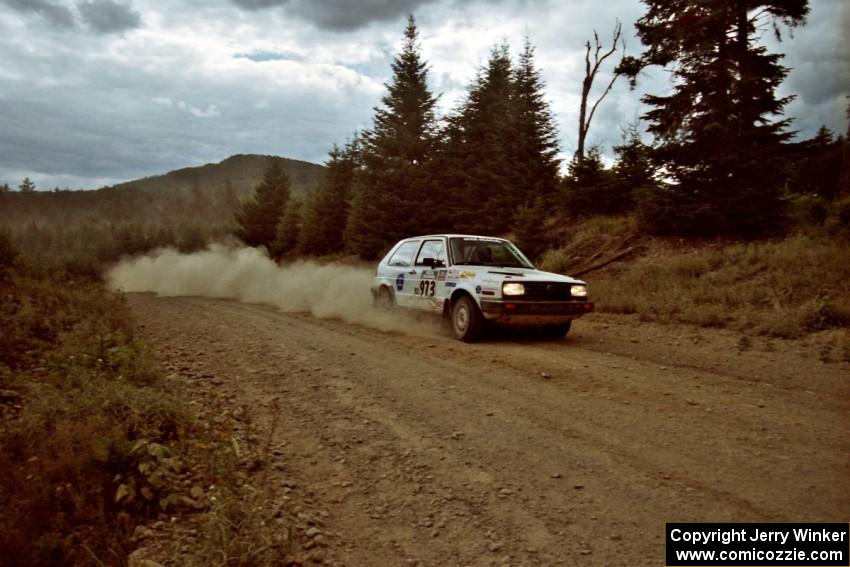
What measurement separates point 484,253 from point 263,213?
126 ft

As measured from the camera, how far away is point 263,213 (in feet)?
145

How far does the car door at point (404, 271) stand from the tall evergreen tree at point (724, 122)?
8471 millimetres

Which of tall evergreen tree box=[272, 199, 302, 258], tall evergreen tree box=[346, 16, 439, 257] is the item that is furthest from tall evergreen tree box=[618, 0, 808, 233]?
tall evergreen tree box=[272, 199, 302, 258]

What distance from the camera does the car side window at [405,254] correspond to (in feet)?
34.3

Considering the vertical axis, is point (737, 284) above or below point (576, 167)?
below

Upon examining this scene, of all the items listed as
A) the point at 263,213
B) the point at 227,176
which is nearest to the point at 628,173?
the point at 263,213

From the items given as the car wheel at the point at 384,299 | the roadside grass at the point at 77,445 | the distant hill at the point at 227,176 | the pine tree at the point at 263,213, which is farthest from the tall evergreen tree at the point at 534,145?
the distant hill at the point at 227,176

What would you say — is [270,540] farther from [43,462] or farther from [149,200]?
[149,200]

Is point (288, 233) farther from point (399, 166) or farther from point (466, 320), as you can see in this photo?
point (466, 320)

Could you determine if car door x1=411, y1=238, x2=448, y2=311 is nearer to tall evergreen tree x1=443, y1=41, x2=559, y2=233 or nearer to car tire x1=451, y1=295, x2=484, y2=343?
car tire x1=451, y1=295, x2=484, y2=343

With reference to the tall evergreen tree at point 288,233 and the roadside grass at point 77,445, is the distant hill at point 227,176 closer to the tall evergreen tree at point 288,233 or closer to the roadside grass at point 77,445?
the tall evergreen tree at point 288,233

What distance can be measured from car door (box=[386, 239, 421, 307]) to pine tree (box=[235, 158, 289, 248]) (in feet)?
114

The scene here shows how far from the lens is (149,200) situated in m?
134

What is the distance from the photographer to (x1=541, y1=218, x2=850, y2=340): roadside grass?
8.63 meters
